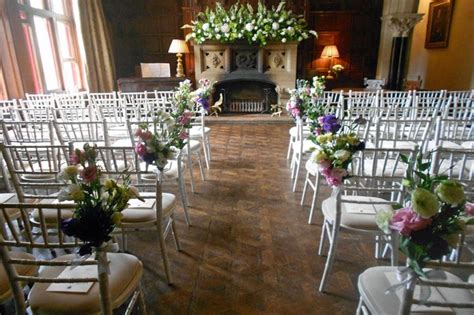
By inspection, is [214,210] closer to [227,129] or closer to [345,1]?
[227,129]

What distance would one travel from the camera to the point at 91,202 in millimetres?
1190

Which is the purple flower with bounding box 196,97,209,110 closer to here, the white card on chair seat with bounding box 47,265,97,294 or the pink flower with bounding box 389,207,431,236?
the white card on chair seat with bounding box 47,265,97,294

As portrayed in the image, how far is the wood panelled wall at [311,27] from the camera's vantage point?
287 inches

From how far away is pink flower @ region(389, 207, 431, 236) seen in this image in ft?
3.28

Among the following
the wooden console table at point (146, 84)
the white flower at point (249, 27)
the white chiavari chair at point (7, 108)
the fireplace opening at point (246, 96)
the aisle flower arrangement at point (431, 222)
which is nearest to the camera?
the aisle flower arrangement at point (431, 222)

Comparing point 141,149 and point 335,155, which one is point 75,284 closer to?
point 141,149

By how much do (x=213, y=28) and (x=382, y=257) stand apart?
5.38 m

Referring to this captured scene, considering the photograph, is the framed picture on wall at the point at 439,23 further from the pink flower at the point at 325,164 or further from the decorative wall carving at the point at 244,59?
the pink flower at the point at 325,164

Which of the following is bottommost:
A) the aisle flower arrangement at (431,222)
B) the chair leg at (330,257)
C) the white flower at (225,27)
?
the chair leg at (330,257)

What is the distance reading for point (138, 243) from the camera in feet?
8.02

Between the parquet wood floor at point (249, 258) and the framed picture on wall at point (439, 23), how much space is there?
19.0 feet

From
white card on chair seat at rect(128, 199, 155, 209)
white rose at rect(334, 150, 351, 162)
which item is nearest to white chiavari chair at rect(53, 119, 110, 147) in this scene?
white card on chair seat at rect(128, 199, 155, 209)

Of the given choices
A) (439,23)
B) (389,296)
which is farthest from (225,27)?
(389,296)

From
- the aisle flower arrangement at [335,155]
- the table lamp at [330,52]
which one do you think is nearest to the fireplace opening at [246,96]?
the table lamp at [330,52]
